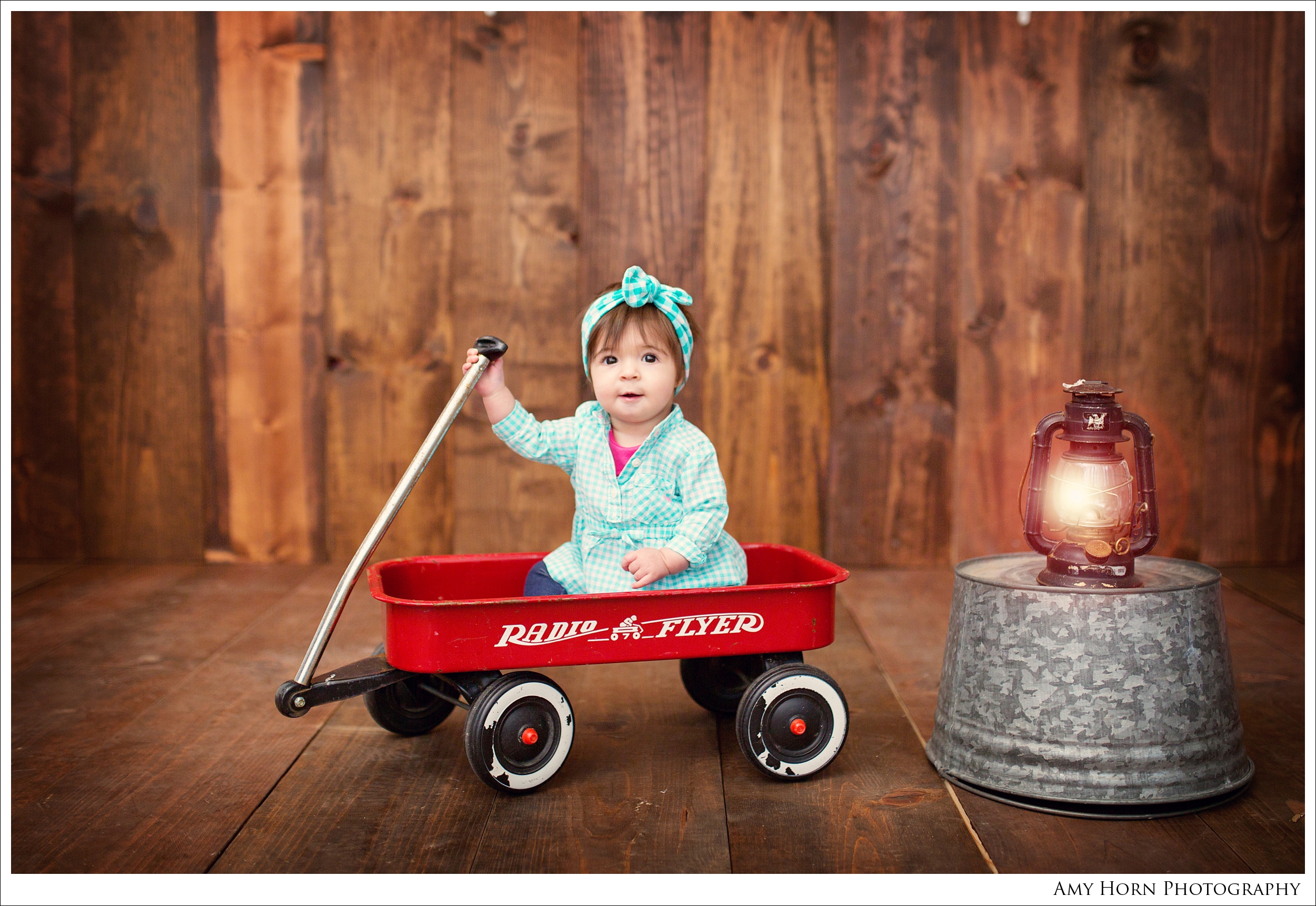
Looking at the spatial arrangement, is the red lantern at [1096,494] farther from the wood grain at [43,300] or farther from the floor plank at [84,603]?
the wood grain at [43,300]

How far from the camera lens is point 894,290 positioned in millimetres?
3229

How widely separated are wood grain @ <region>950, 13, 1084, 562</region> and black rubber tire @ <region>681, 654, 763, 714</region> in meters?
Result: 1.39

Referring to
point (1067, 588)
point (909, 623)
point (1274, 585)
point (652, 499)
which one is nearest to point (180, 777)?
point (652, 499)

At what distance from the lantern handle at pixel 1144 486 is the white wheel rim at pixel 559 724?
90 cm

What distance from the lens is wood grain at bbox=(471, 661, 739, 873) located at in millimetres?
1526

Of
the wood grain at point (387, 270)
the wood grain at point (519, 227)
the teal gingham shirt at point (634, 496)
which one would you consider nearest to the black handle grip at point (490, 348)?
the teal gingham shirt at point (634, 496)

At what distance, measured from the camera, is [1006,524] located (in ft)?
10.8

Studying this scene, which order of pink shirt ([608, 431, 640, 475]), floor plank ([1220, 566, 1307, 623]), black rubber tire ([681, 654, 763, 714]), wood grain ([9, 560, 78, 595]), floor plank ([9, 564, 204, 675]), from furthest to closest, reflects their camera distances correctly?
1. wood grain ([9, 560, 78, 595])
2. floor plank ([1220, 566, 1307, 623])
3. floor plank ([9, 564, 204, 675])
4. black rubber tire ([681, 654, 763, 714])
5. pink shirt ([608, 431, 640, 475])

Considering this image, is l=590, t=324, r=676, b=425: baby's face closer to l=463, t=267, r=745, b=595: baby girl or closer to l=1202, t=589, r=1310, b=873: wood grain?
l=463, t=267, r=745, b=595: baby girl

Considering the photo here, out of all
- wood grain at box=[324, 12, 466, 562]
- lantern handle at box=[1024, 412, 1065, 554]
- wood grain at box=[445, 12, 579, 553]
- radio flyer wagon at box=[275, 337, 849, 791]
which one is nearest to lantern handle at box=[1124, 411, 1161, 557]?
lantern handle at box=[1024, 412, 1065, 554]

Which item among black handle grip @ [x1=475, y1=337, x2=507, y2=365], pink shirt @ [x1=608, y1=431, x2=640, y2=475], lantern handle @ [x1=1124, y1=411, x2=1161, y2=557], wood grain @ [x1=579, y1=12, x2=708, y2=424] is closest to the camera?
lantern handle @ [x1=1124, y1=411, x2=1161, y2=557]

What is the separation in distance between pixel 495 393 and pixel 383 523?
0.33 m

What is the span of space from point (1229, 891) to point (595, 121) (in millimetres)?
2443

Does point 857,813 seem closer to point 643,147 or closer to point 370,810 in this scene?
point 370,810
